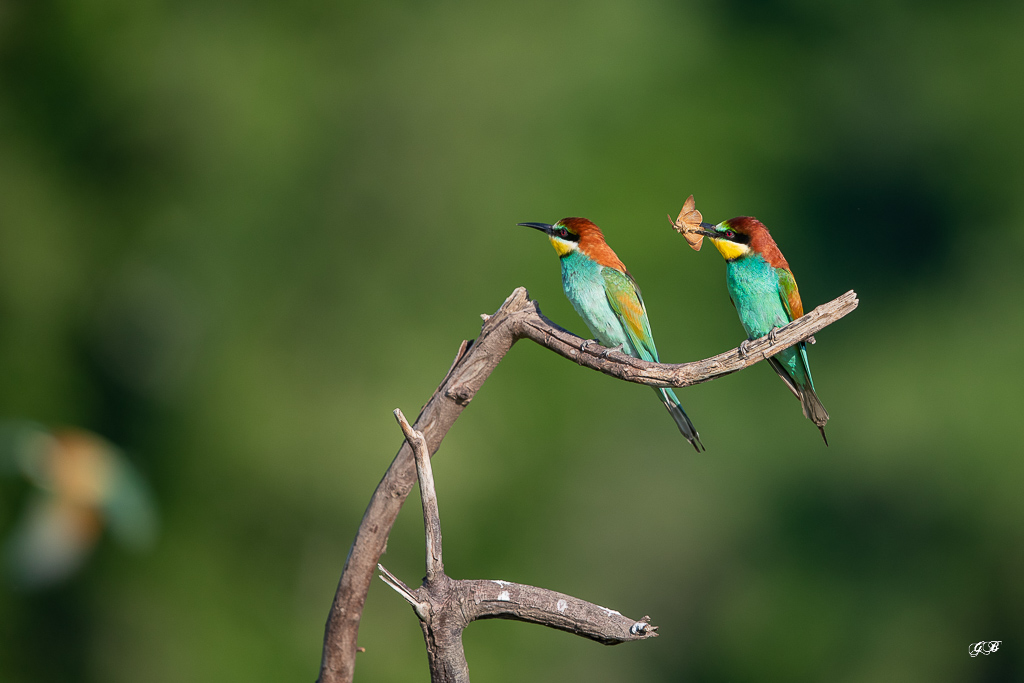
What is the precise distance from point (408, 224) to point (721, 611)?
2396mm

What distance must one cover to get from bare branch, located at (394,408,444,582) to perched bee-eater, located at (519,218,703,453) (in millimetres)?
542

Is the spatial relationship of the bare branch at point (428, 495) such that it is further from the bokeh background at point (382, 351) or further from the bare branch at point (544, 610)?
the bokeh background at point (382, 351)

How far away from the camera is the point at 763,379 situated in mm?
4465

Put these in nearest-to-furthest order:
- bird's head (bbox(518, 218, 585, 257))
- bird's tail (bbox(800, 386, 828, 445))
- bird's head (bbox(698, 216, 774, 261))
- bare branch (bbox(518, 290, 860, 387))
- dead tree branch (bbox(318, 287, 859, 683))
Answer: bare branch (bbox(518, 290, 860, 387))
bird's tail (bbox(800, 386, 828, 445))
dead tree branch (bbox(318, 287, 859, 683))
bird's head (bbox(698, 216, 774, 261))
bird's head (bbox(518, 218, 585, 257))

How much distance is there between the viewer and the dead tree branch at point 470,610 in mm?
1422

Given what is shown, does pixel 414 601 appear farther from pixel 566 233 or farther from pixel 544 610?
pixel 566 233

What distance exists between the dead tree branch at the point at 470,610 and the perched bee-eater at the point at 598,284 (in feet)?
1.80

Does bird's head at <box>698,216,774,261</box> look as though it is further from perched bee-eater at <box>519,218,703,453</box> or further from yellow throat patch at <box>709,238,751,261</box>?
perched bee-eater at <box>519,218,703,453</box>

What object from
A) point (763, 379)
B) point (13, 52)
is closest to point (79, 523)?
point (13, 52)

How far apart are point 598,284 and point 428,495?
65 centimetres

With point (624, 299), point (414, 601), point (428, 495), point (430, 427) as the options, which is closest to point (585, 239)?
point (624, 299)

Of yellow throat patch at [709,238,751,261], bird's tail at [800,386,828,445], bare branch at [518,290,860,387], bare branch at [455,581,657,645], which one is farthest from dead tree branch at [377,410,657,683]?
yellow throat patch at [709,238,751,261]

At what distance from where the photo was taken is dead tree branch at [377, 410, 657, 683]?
142 centimetres

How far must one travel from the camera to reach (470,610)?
145 cm
